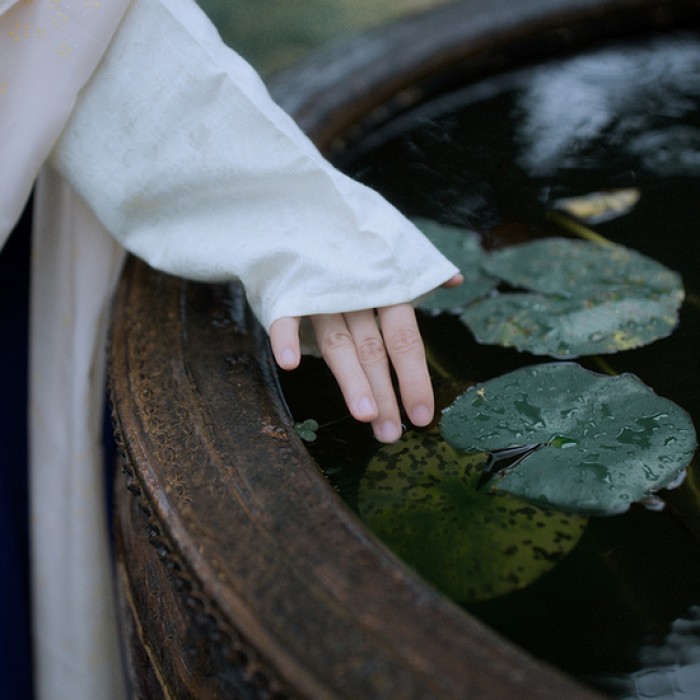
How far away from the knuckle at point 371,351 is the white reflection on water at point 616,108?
1.59 feet

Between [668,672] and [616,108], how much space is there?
881mm

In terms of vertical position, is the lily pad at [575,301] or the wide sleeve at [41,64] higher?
the wide sleeve at [41,64]

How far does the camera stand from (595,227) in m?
0.92

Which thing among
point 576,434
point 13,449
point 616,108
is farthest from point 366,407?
point 616,108

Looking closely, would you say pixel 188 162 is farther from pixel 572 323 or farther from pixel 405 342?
pixel 572 323

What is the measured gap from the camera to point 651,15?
1.34 m

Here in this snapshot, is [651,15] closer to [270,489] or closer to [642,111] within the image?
[642,111]

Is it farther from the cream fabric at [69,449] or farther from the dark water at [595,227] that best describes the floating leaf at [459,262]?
the cream fabric at [69,449]

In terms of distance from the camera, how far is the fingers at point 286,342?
62cm

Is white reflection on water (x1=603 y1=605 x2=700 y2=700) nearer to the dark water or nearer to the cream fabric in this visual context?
the dark water

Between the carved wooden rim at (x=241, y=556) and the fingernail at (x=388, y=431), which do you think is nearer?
the carved wooden rim at (x=241, y=556)

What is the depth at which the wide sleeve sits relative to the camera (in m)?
0.69

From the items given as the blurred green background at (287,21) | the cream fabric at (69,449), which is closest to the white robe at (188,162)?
the cream fabric at (69,449)

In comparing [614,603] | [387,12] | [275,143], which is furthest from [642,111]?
[387,12]
